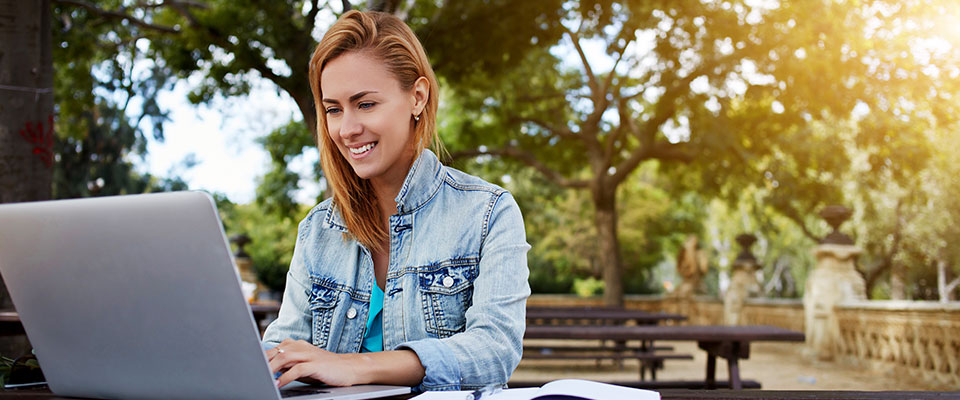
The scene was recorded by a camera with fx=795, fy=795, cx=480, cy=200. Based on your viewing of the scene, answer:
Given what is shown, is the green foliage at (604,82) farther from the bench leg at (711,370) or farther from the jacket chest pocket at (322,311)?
the jacket chest pocket at (322,311)

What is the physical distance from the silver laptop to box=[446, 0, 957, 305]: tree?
351 inches

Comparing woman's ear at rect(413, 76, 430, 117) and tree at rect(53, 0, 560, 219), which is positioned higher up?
tree at rect(53, 0, 560, 219)

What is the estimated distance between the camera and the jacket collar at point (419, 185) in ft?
6.08

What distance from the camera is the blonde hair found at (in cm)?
174

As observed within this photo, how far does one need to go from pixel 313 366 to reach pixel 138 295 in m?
0.34

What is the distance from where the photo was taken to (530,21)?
990cm

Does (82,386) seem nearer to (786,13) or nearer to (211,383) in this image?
(211,383)

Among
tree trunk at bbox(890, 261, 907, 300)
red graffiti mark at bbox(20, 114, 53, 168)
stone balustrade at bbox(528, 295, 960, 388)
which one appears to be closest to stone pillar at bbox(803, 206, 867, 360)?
stone balustrade at bbox(528, 295, 960, 388)

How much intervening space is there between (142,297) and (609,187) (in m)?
13.5

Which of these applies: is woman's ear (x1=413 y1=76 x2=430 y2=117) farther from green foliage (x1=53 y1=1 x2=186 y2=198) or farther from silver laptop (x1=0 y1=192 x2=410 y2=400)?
green foliage (x1=53 y1=1 x2=186 y2=198)

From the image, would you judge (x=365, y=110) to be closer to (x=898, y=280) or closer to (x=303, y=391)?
(x=303, y=391)

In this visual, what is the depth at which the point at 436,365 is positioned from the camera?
149 centimetres

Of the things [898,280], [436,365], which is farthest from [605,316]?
[898,280]

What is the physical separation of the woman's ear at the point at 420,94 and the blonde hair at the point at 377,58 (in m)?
0.01
